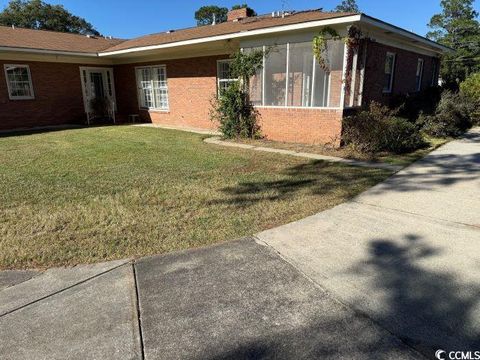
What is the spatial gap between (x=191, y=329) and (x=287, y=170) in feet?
16.3

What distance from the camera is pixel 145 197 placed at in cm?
543

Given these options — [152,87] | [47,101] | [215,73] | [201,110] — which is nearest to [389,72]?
[215,73]

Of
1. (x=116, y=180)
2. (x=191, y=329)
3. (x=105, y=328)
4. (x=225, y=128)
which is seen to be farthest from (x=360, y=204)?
(x=225, y=128)

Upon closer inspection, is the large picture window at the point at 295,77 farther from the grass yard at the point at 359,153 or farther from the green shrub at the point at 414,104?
the green shrub at the point at 414,104

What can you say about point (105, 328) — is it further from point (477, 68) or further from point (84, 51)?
point (477, 68)

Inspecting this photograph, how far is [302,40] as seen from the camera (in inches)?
377

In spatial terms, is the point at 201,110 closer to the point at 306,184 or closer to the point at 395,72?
the point at 395,72

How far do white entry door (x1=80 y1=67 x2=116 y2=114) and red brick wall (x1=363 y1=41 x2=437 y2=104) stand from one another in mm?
11460

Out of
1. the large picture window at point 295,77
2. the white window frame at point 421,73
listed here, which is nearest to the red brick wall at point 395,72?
the white window frame at point 421,73

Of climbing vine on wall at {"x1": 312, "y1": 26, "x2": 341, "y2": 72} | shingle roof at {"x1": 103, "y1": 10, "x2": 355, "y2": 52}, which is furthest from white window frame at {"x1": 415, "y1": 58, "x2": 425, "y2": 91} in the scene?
climbing vine on wall at {"x1": 312, "y1": 26, "x2": 341, "y2": 72}

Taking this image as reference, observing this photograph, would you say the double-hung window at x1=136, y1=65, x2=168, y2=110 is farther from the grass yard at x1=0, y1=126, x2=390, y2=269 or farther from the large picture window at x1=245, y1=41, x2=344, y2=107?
Answer: the grass yard at x1=0, y1=126, x2=390, y2=269

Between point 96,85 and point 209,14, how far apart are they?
52.3 metres

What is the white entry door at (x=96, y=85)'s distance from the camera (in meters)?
16.0

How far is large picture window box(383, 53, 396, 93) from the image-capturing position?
39.7 feet
